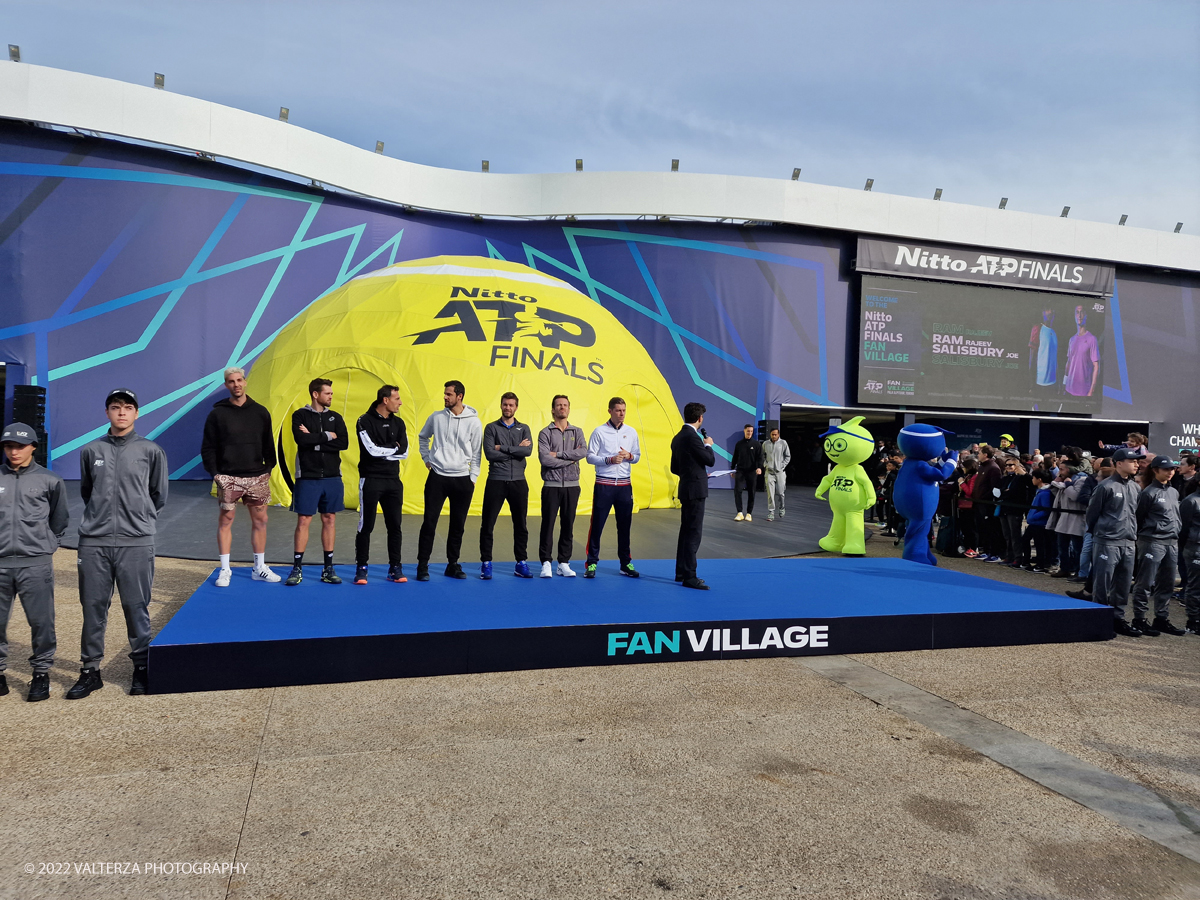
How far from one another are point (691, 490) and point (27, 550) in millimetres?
4599

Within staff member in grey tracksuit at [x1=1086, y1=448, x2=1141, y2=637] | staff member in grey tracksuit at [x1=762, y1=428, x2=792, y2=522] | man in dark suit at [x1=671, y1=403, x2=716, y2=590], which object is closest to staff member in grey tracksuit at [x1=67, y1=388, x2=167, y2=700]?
man in dark suit at [x1=671, y1=403, x2=716, y2=590]

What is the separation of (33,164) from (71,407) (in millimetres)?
5338

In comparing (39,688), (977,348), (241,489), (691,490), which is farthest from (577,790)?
(977,348)

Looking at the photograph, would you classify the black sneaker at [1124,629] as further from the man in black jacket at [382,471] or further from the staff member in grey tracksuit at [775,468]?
the staff member in grey tracksuit at [775,468]

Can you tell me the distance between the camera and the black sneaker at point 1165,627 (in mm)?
6230

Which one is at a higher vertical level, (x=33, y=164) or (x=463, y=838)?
(x=33, y=164)

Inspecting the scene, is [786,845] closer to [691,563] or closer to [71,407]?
[691,563]

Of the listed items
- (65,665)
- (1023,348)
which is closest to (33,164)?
(65,665)

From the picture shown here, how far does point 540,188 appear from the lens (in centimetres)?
2006

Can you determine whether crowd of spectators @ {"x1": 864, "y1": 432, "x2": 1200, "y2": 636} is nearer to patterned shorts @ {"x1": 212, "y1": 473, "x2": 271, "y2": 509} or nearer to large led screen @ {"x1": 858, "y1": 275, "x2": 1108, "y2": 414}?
A: patterned shorts @ {"x1": 212, "y1": 473, "x2": 271, "y2": 509}

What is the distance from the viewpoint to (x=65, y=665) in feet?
15.3

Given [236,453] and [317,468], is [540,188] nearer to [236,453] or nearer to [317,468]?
[317,468]

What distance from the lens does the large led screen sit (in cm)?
2167

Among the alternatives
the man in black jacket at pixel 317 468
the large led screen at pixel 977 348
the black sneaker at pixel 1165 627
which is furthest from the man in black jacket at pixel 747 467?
the large led screen at pixel 977 348
